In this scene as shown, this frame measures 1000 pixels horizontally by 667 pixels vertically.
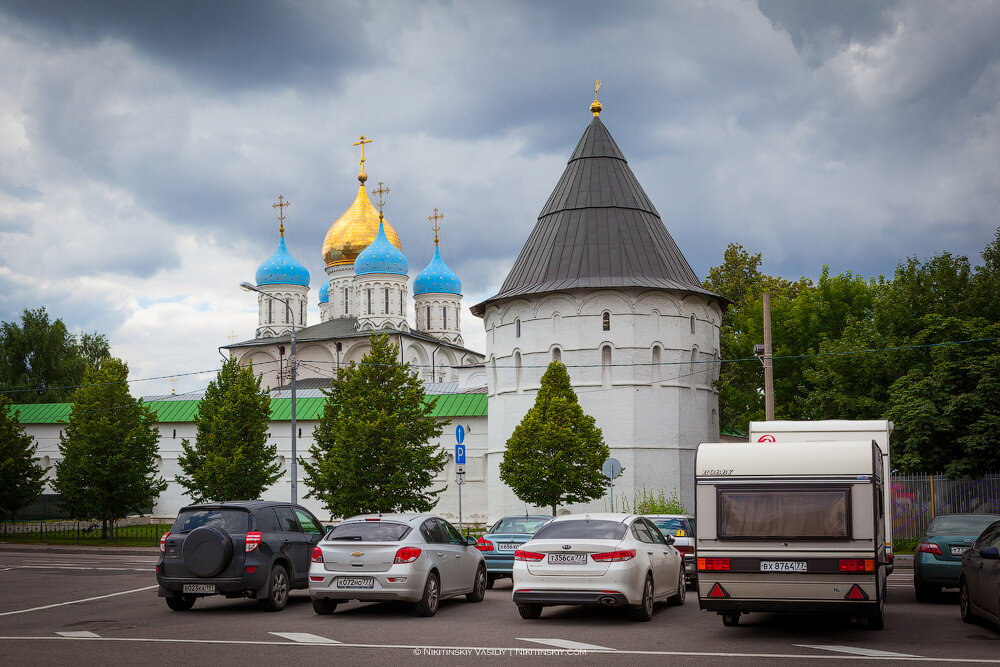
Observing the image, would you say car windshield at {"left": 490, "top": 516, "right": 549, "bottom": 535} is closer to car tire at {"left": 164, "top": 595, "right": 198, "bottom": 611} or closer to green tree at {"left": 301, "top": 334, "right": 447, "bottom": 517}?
car tire at {"left": 164, "top": 595, "right": 198, "bottom": 611}

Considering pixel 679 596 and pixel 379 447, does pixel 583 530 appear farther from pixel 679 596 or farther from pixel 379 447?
pixel 379 447

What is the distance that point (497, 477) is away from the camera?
126 ft

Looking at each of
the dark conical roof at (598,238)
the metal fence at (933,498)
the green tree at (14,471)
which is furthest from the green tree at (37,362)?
the metal fence at (933,498)

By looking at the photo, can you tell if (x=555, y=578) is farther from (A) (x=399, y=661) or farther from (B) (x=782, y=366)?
(B) (x=782, y=366)

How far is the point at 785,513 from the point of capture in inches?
412

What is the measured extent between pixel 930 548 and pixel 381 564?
792 cm

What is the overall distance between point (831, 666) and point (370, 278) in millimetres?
62424

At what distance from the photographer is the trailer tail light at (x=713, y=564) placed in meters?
10.4

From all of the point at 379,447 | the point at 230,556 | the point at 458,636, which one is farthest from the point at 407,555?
the point at 379,447

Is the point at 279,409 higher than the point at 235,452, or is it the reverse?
the point at 279,409

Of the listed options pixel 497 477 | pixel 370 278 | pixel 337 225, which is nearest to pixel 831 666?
pixel 497 477

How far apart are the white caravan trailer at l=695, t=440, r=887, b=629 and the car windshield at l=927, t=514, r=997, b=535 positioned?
4792mm

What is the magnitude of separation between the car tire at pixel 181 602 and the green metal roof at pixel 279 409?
25.1m

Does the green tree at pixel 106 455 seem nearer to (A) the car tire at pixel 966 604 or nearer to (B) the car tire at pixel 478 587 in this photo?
(B) the car tire at pixel 478 587
